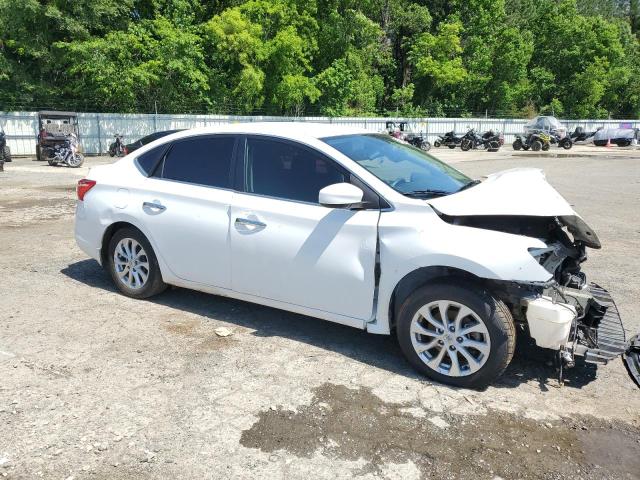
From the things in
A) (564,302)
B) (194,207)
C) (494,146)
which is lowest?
(564,302)

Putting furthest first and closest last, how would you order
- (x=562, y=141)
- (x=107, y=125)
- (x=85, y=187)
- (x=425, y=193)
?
(x=562, y=141) → (x=107, y=125) → (x=85, y=187) → (x=425, y=193)

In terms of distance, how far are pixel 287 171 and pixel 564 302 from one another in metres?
2.19

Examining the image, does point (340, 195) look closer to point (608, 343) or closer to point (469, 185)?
point (469, 185)

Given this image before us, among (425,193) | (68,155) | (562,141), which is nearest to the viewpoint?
(425,193)

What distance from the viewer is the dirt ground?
290cm

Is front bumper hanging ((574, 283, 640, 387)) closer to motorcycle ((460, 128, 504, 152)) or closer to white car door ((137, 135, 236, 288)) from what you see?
white car door ((137, 135, 236, 288))

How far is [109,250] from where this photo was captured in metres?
5.37

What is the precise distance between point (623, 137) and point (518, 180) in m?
39.7

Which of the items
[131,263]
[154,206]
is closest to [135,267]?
[131,263]

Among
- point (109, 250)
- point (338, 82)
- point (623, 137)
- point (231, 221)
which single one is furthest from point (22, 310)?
point (623, 137)

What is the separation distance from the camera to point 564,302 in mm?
3580

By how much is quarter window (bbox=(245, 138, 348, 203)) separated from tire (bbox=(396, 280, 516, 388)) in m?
1.08

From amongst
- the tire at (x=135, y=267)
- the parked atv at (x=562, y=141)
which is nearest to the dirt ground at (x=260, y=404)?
the tire at (x=135, y=267)

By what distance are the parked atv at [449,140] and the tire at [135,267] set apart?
Result: 3170 cm
